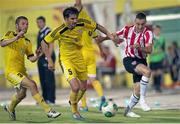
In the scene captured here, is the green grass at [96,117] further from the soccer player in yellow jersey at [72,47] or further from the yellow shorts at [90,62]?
the yellow shorts at [90,62]

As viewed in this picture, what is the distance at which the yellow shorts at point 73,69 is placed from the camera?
12492 millimetres

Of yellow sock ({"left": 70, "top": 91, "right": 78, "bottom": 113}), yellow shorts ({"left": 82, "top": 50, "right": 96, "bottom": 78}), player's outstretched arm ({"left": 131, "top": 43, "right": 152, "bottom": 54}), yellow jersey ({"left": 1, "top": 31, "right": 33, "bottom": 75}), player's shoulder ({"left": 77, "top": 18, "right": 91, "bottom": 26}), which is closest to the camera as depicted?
yellow sock ({"left": 70, "top": 91, "right": 78, "bottom": 113})

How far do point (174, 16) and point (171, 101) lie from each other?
789 cm

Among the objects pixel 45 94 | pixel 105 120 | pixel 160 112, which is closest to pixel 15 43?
pixel 105 120

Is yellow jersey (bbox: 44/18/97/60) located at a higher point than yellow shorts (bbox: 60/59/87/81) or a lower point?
higher

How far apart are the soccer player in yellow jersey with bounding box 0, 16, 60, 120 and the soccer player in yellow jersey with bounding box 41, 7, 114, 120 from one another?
0.46 meters

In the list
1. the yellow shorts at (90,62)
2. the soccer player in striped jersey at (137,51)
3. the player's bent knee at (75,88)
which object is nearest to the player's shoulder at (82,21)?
the soccer player in striped jersey at (137,51)

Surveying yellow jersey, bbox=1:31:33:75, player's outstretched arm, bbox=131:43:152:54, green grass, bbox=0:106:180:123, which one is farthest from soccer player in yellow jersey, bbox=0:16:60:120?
player's outstretched arm, bbox=131:43:152:54

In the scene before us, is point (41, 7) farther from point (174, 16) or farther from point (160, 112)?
point (160, 112)

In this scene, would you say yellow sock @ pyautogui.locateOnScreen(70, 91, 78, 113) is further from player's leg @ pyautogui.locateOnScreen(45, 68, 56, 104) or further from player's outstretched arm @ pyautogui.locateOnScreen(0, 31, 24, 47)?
player's leg @ pyautogui.locateOnScreen(45, 68, 56, 104)

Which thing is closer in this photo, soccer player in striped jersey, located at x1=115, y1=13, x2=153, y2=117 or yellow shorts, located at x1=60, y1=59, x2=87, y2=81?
yellow shorts, located at x1=60, y1=59, x2=87, y2=81

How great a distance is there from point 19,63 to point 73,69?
1157 mm

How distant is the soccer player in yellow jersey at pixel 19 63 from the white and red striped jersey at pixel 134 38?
1.71 meters

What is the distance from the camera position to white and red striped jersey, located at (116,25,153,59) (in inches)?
518
